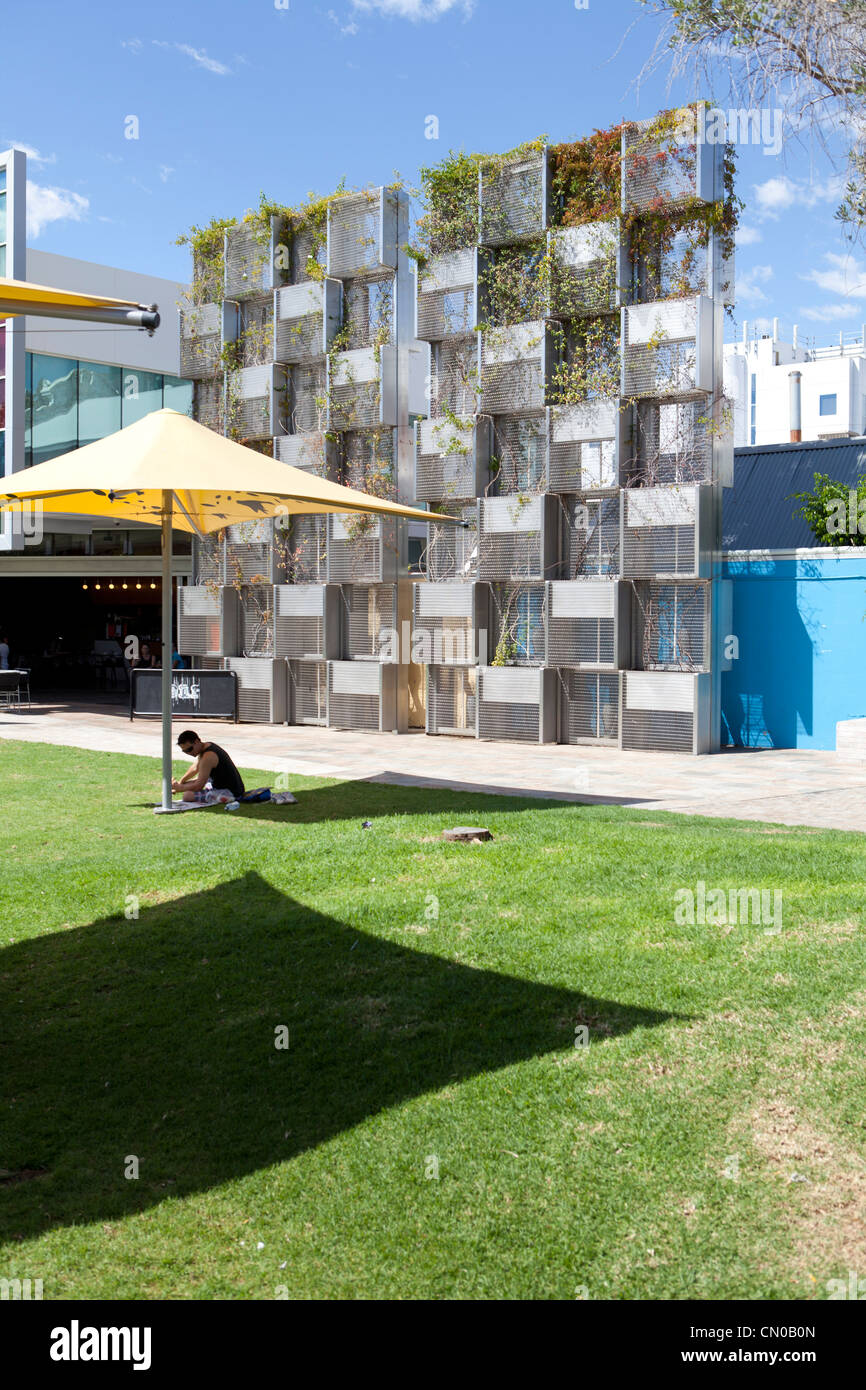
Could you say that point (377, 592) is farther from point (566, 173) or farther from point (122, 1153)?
point (122, 1153)

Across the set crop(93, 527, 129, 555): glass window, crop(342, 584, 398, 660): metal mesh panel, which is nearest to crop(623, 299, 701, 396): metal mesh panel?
crop(342, 584, 398, 660): metal mesh panel

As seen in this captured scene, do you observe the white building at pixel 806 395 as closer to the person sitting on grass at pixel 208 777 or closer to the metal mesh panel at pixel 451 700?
the metal mesh panel at pixel 451 700

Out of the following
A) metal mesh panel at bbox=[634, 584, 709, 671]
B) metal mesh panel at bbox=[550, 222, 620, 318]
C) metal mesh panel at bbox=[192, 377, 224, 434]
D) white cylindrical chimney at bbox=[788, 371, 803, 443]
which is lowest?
metal mesh panel at bbox=[634, 584, 709, 671]

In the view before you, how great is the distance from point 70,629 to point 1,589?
2750 mm

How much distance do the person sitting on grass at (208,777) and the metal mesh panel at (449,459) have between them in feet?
29.4

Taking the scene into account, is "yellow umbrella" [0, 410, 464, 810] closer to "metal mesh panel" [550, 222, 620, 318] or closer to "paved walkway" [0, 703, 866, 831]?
"paved walkway" [0, 703, 866, 831]

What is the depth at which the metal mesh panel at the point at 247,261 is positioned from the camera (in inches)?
907

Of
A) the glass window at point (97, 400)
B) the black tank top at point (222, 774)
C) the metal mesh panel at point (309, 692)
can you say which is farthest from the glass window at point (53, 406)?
the black tank top at point (222, 774)

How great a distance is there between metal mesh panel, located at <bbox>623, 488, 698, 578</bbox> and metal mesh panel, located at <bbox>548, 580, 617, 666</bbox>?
0.62 meters

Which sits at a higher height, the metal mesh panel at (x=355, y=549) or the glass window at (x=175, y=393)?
the glass window at (x=175, y=393)

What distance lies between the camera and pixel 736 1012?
5.96m

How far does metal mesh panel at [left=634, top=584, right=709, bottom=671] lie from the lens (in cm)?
1808

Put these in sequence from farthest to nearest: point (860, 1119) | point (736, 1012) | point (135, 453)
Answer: point (135, 453) → point (736, 1012) → point (860, 1119)
